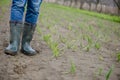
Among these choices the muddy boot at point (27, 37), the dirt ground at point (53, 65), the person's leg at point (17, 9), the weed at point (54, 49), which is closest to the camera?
the dirt ground at point (53, 65)

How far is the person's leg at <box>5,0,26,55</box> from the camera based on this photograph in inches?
151

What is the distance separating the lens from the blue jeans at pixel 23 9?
3822 millimetres

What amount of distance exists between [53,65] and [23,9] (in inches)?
33.1

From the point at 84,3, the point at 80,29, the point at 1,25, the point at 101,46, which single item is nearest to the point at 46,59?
the point at 101,46

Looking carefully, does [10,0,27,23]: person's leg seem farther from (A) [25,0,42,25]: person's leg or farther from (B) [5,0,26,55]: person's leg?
(A) [25,0,42,25]: person's leg

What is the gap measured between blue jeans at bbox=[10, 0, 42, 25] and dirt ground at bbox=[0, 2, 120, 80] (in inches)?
19.3

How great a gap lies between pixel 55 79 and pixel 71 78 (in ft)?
0.67

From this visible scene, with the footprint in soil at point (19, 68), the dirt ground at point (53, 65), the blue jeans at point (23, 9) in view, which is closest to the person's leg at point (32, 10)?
the blue jeans at point (23, 9)

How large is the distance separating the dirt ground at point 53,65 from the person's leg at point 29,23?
0.10m

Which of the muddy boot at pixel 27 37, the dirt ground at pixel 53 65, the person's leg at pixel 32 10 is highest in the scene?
the person's leg at pixel 32 10

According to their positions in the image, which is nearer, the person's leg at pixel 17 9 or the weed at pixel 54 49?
the person's leg at pixel 17 9

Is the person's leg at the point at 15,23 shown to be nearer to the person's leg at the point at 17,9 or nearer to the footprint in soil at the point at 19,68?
the person's leg at the point at 17,9

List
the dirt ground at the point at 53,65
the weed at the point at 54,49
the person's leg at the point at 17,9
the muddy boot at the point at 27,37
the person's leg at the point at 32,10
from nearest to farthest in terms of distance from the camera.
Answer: the dirt ground at the point at 53,65, the person's leg at the point at 17,9, the person's leg at the point at 32,10, the muddy boot at the point at 27,37, the weed at the point at 54,49

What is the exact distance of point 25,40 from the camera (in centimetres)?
416
